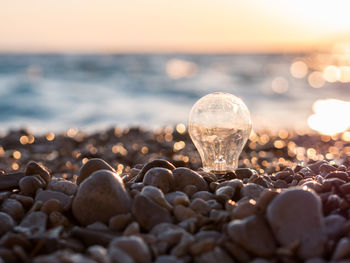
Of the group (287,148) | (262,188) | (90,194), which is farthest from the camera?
(287,148)

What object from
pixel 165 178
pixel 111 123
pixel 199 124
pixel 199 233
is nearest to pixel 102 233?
pixel 199 233

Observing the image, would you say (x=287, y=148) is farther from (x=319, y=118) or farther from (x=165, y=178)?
(x=319, y=118)

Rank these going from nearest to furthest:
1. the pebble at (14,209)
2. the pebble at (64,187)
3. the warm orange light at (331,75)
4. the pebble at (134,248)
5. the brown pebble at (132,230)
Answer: the pebble at (134,248) → the brown pebble at (132,230) → the pebble at (14,209) → the pebble at (64,187) → the warm orange light at (331,75)

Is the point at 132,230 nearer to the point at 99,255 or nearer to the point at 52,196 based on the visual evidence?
the point at 99,255

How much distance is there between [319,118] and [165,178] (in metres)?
10.0

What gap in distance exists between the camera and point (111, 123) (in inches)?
458

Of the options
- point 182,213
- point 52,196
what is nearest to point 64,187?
point 52,196

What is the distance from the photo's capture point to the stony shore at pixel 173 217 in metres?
2.00

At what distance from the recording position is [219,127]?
331 centimetres

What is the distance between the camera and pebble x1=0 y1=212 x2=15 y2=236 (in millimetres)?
2406

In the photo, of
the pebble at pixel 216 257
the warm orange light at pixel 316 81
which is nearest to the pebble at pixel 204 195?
the pebble at pixel 216 257

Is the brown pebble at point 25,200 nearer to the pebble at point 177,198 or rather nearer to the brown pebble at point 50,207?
the brown pebble at point 50,207

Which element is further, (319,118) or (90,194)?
(319,118)

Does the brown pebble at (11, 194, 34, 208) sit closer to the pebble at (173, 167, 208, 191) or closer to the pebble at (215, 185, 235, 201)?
the pebble at (173, 167, 208, 191)
